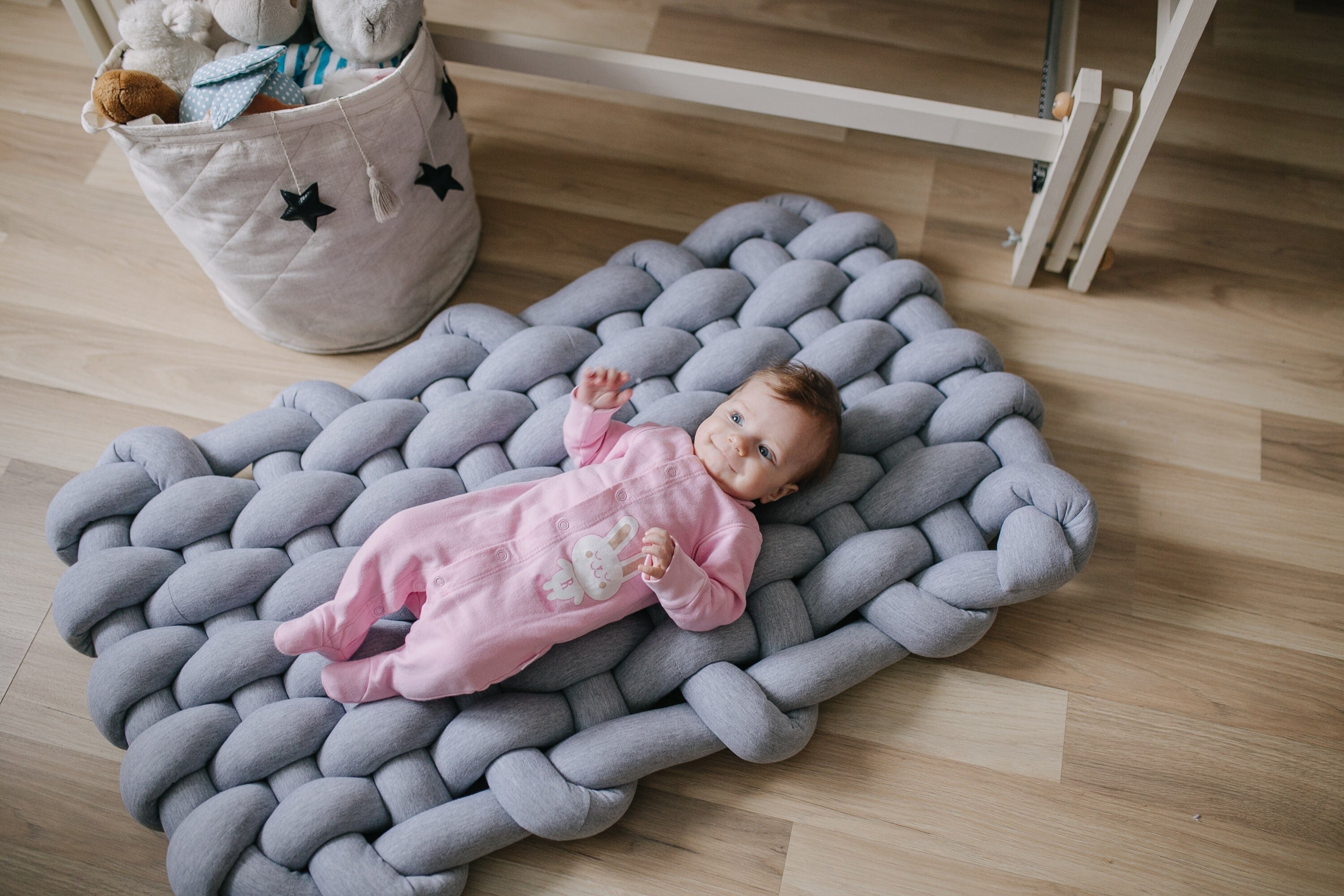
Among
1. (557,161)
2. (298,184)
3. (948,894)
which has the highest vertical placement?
(298,184)

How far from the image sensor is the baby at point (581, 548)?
858mm

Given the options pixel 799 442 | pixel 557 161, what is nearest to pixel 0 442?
pixel 557 161

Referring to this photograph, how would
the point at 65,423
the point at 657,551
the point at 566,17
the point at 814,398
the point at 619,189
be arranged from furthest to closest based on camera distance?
the point at 566,17 < the point at 619,189 < the point at 65,423 < the point at 814,398 < the point at 657,551

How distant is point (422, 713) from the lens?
2.89 feet

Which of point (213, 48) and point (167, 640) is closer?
point (167, 640)

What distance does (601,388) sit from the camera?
3.06ft

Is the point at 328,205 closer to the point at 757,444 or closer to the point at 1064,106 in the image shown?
the point at 757,444

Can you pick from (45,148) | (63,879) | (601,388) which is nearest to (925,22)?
→ (601,388)

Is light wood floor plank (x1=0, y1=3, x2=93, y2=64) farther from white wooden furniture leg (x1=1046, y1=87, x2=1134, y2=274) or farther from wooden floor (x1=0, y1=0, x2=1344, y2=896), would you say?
Answer: white wooden furniture leg (x1=1046, y1=87, x2=1134, y2=274)

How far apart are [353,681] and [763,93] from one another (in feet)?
2.54

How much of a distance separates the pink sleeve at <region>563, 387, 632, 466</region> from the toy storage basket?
Answer: 0.31 m

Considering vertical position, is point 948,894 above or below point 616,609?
below

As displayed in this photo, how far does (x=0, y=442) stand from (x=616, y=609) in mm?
760

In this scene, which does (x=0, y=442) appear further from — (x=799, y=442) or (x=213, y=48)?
(x=799, y=442)
